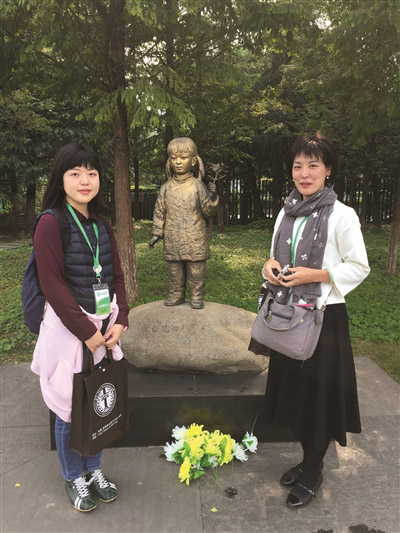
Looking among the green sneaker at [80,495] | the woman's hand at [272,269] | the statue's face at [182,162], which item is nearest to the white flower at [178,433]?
the green sneaker at [80,495]

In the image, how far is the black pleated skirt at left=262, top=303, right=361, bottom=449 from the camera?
85.8 inches

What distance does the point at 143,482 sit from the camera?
259 cm

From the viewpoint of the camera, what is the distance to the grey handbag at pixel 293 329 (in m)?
2.08

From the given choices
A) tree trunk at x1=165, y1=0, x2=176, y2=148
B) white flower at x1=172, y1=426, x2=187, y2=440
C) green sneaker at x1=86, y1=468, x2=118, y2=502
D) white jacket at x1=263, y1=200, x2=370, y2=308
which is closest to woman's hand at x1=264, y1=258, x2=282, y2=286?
white jacket at x1=263, y1=200, x2=370, y2=308

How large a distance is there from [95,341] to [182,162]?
181 centimetres

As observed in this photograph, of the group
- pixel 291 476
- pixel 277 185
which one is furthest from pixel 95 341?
pixel 277 185

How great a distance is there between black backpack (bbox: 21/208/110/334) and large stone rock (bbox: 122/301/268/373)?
123cm

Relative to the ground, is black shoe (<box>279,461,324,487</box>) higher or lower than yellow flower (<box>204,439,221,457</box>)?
lower

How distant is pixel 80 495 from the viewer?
7.70 feet

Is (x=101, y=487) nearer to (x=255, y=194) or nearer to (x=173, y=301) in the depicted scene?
(x=173, y=301)

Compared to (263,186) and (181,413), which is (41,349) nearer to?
(181,413)

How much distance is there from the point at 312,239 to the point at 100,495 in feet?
5.99

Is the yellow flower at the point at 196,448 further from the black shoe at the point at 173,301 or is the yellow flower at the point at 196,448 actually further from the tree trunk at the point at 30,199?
the tree trunk at the point at 30,199

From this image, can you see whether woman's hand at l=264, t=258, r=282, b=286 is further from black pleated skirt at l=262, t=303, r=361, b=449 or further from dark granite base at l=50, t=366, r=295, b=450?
dark granite base at l=50, t=366, r=295, b=450
